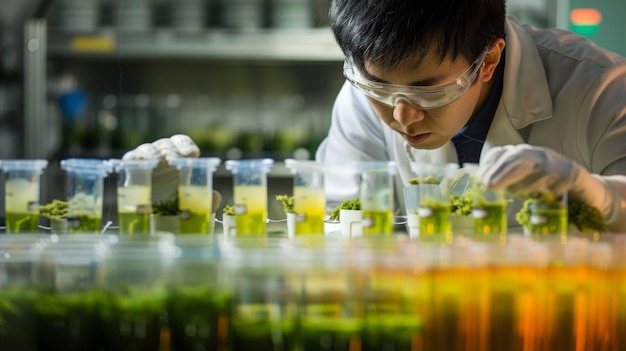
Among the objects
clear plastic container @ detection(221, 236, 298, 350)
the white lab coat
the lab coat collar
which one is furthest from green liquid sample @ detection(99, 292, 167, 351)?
the lab coat collar

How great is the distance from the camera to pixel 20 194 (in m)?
1.93

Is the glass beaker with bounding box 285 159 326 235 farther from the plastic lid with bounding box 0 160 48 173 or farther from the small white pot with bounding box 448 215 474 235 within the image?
the plastic lid with bounding box 0 160 48 173

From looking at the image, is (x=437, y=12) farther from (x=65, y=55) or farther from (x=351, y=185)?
(x=65, y=55)

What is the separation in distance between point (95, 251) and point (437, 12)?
0.94m

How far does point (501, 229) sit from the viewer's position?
5.82ft

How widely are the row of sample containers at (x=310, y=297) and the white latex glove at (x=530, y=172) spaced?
0.21 meters

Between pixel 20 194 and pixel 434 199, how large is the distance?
0.95 meters

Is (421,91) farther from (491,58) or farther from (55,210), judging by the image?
(55,210)

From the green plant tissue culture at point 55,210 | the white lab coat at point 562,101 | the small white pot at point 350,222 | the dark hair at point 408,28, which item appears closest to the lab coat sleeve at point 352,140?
the white lab coat at point 562,101

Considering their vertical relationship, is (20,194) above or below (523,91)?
below

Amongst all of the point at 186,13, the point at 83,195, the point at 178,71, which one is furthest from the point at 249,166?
the point at 178,71

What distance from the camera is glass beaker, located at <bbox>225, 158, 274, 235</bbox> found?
1922 millimetres

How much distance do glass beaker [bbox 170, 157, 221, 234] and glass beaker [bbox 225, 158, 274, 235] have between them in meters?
0.07

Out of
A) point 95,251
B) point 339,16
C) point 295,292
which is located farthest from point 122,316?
point 339,16
